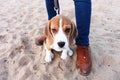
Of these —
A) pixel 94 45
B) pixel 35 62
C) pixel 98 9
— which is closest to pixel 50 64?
pixel 35 62

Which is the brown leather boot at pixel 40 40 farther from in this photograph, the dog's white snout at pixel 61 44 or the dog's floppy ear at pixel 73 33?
the dog's white snout at pixel 61 44

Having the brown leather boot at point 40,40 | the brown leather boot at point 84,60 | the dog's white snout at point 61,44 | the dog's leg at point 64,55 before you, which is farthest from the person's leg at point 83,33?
the brown leather boot at point 40,40

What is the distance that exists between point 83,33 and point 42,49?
591 millimetres

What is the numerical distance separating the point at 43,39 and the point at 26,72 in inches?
19.5

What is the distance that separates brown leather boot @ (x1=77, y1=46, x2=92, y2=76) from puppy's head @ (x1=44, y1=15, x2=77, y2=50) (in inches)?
7.7

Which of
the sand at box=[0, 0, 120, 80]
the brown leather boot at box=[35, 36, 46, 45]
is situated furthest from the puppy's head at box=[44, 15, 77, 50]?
the brown leather boot at box=[35, 36, 46, 45]

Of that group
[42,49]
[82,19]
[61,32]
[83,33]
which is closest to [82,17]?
[82,19]

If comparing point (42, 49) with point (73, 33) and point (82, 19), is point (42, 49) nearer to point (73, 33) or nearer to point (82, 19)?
point (73, 33)

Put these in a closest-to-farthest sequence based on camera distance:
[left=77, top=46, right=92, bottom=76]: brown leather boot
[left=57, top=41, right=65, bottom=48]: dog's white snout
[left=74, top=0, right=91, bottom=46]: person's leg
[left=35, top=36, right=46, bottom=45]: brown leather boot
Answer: [left=57, top=41, right=65, bottom=48]: dog's white snout, [left=74, top=0, right=91, bottom=46]: person's leg, [left=77, top=46, right=92, bottom=76]: brown leather boot, [left=35, top=36, right=46, bottom=45]: brown leather boot

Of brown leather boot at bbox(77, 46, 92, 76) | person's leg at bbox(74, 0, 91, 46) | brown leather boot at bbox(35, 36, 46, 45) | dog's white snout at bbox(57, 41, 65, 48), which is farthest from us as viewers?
brown leather boot at bbox(35, 36, 46, 45)

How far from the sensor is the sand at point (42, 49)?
2443mm

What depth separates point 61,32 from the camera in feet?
7.17

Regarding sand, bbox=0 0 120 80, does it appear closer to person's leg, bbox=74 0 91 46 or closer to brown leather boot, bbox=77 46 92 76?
brown leather boot, bbox=77 46 92 76

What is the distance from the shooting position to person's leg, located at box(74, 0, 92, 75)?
229cm
